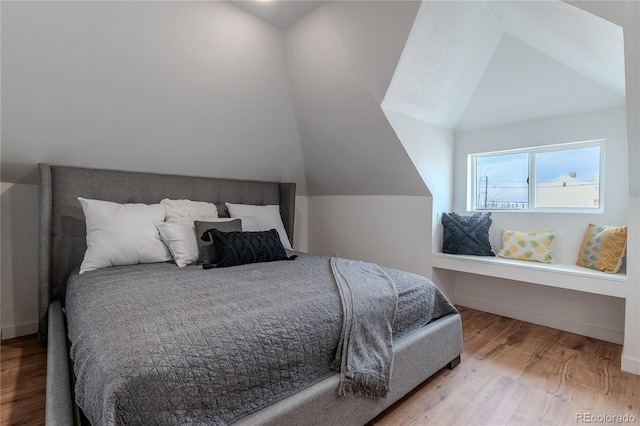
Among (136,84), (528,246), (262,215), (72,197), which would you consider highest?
(136,84)

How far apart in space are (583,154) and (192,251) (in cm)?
323

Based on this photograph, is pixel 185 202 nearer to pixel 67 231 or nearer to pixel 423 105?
pixel 67 231

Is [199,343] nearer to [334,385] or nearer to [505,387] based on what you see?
[334,385]

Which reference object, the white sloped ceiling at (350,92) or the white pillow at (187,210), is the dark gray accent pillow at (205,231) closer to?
the white pillow at (187,210)

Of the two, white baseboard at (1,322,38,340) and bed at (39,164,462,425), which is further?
white baseboard at (1,322,38,340)

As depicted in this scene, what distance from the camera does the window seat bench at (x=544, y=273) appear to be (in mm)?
2128

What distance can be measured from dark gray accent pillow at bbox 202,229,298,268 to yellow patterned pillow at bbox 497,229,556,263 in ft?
6.50

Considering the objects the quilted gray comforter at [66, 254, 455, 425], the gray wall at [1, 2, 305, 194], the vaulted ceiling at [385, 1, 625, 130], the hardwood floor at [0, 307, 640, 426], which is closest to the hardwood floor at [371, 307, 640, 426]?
the hardwood floor at [0, 307, 640, 426]

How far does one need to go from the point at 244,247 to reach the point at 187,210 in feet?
2.47

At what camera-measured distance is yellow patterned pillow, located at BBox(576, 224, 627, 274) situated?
222 centimetres

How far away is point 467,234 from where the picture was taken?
2.99 m

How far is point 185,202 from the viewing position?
2.79m

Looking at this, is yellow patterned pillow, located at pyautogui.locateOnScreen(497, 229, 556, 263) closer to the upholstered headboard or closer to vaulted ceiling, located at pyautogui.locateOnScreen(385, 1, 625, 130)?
vaulted ceiling, located at pyautogui.locateOnScreen(385, 1, 625, 130)

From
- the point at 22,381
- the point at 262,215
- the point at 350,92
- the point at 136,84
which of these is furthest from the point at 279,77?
the point at 22,381
